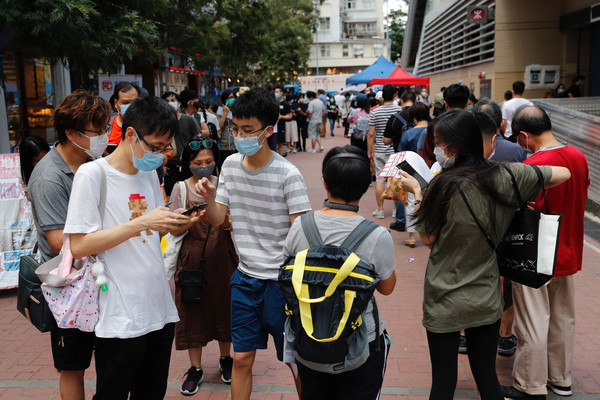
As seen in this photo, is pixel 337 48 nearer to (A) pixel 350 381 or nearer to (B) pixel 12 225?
(B) pixel 12 225

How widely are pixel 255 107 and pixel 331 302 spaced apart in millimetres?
1295

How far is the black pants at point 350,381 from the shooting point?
2.54 metres

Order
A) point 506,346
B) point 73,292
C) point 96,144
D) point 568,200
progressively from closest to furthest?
1. point 73,292
2. point 96,144
3. point 568,200
4. point 506,346

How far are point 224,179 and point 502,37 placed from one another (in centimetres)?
1514

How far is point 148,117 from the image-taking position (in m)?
2.69

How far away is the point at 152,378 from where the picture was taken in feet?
9.61

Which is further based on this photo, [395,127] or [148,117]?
[395,127]

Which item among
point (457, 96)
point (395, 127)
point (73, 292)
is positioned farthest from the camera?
point (395, 127)

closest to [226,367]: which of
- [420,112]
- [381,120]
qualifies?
[420,112]

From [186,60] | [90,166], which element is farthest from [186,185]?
[186,60]

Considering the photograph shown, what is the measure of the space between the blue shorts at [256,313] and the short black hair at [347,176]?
0.85m

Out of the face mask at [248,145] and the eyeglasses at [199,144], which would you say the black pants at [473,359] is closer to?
the face mask at [248,145]

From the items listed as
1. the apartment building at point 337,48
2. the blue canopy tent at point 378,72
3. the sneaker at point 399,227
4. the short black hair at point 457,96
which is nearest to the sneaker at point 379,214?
the sneaker at point 399,227

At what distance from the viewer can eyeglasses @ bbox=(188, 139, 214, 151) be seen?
3.56 m
